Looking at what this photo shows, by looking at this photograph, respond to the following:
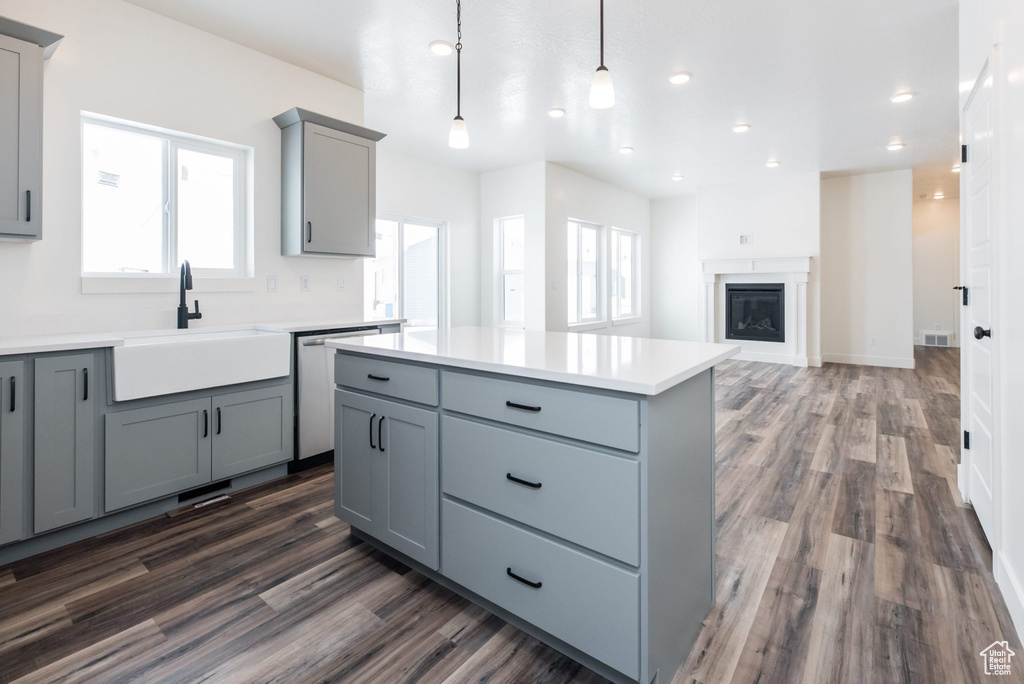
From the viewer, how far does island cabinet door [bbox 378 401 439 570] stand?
186 cm

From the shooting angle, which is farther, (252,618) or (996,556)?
(996,556)

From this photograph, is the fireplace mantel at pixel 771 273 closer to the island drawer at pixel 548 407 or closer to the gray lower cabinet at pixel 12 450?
the island drawer at pixel 548 407

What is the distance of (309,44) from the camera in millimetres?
3316

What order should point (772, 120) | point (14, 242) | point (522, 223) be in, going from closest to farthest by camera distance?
point (14, 242) < point (772, 120) < point (522, 223)

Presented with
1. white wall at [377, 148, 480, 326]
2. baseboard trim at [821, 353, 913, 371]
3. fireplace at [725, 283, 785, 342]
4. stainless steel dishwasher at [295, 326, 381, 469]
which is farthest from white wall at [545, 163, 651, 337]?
stainless steel dishwasher at [295, 326, 381, 469]

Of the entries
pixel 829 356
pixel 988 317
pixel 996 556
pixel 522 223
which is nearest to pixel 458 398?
pixel 996 556

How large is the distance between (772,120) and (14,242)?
5691 millimetres

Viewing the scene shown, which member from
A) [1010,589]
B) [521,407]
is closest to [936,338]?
[1010,589]

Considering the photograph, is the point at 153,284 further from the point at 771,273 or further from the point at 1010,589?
the point at 771,273

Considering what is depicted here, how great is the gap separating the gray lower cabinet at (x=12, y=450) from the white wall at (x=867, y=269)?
27.6ft

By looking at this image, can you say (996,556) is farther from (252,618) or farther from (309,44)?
(309,44)

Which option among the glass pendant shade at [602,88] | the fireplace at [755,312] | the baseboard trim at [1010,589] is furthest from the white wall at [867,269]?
the glass pendant shade at [602,88]

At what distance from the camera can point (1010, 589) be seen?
174 centimetres

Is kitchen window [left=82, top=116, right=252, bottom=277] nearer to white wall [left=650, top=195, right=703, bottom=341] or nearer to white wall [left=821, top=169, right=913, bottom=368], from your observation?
white wall [left=650, top=195, right=703, bottom=341]
